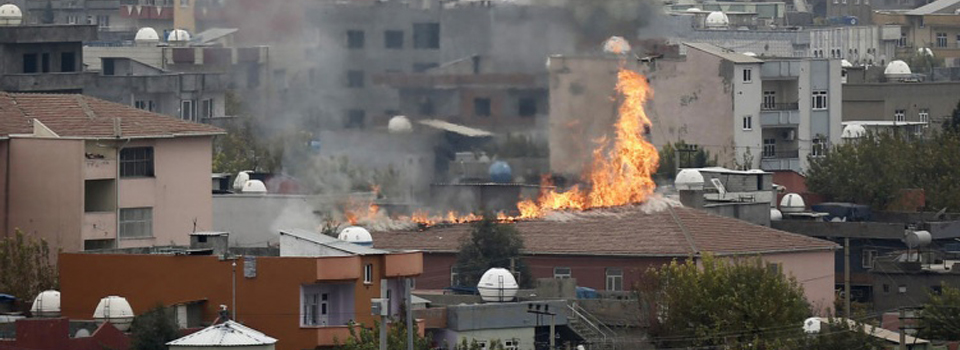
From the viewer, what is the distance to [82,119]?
8431 centimetres

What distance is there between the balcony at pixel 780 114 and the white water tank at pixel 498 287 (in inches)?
1763

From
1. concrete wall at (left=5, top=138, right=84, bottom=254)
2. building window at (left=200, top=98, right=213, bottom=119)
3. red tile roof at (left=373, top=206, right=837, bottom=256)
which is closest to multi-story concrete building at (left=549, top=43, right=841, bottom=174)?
building window at (left=200, top=98, right=213, bottom=119)

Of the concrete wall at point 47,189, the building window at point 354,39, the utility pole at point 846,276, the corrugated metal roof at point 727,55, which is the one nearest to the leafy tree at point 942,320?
the utility pole at point 846,276

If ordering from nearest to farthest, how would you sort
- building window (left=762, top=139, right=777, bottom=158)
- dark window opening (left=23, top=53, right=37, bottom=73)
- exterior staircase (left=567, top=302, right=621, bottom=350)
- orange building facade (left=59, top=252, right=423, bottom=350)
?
orange building facade (left=59, top=252, right=423, bottom=350) < exterior staircase (left=567, top=302, right=621, bottom=350) < dark window opening (left=23, top=53, right=37, bottom=73) < building window (left=762, top=139, right=777, bottom=158)

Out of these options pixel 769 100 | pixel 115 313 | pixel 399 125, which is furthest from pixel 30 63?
pixel 115 313

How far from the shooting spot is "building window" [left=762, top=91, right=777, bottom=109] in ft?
393

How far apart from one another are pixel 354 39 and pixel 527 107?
429 cm

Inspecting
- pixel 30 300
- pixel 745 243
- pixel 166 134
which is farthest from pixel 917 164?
pixel 30 300

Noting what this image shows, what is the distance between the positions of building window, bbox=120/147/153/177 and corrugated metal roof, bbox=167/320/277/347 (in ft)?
72.9

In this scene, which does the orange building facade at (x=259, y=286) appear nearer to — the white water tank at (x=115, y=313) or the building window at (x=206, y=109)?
the white water tank at (x=115, y=313)

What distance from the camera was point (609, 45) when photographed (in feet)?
278

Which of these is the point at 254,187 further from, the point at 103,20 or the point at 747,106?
the point at 103,20

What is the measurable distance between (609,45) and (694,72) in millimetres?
32686

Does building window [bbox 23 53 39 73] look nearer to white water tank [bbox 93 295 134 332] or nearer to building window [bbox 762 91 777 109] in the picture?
building window [bbox 762 91 777 109]
